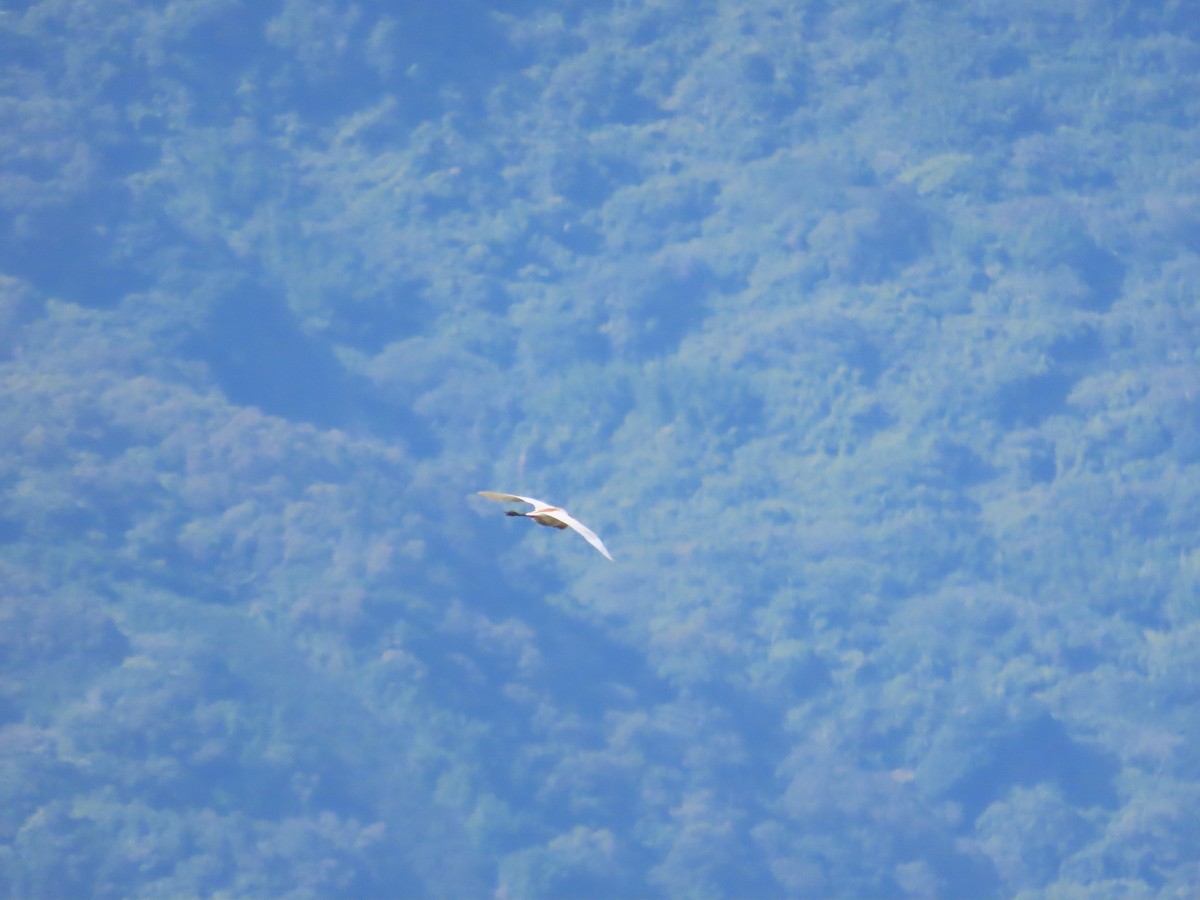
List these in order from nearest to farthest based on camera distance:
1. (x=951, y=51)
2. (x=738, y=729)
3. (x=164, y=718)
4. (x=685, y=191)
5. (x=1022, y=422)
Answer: (x=164, y=718), (x=738, y=729), (x=1022, y=422), (x=685, y=191), (x=951, y=51)

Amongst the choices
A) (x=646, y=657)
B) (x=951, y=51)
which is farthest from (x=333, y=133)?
(x=646, y=657)

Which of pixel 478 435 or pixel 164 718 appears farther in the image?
pixel 478 435

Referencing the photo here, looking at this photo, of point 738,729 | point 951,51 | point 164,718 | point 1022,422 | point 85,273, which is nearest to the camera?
point 164,718

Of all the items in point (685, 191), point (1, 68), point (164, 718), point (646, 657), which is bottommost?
point (164, 718)

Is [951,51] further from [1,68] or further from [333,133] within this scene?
[1,68]

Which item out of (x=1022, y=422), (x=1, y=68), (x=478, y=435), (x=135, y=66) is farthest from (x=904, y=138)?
(x=1, y=68)

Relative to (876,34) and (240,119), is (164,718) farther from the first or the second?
(876,34)

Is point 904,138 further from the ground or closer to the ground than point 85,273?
further from the ground
